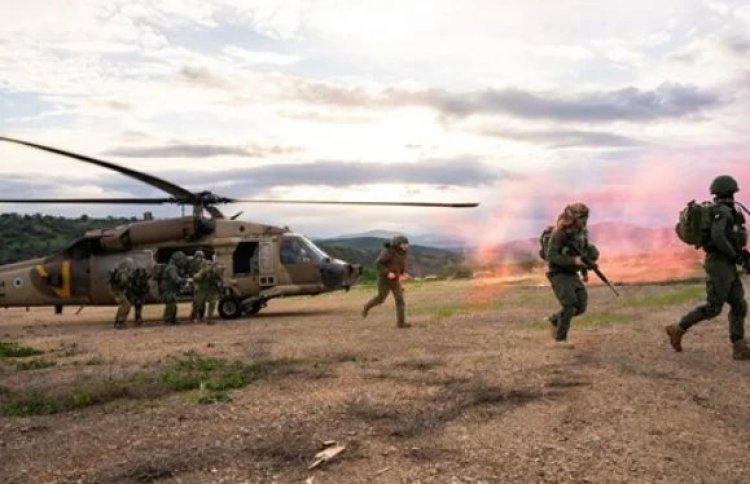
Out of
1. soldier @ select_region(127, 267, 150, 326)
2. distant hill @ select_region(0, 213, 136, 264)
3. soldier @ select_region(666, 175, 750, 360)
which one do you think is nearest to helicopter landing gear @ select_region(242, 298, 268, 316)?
soldier @ select_region(127, 267, 150, 326)

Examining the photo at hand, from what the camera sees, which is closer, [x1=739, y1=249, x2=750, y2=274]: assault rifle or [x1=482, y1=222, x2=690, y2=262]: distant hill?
[x1=739, y1=249, x2=750, y2=274]: assault rifle

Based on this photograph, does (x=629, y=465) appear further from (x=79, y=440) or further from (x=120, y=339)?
(x=120, y=339)

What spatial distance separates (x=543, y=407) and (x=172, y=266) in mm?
12526

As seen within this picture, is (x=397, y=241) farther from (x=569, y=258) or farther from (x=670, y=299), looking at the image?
(x=670, y=299)

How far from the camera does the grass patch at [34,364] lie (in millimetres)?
10242

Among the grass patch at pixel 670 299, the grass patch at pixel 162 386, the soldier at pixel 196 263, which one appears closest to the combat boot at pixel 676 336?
the grass patch at pixel 162 386

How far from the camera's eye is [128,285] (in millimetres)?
17250

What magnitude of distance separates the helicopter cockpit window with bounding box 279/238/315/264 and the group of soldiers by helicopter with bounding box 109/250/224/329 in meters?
1.71

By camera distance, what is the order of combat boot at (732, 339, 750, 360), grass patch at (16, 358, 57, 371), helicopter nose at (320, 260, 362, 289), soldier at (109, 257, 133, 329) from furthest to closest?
helicopter nose at (320, 260, 362, 289) → soldier at (109, 257, 133, 329) → grass patch at (16, 358, 57, 371) → combat boot at (732, 339, 750, 360)

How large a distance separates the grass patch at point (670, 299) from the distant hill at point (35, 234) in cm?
5352

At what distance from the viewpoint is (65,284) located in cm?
1928

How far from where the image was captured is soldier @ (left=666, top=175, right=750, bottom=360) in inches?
357

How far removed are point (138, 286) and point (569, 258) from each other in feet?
36.0

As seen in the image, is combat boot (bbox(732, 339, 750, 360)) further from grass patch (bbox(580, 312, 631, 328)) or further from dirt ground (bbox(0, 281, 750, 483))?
grass patch (bbox(580, 312, 631, 328))
